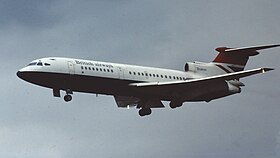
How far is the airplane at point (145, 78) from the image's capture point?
89.9m

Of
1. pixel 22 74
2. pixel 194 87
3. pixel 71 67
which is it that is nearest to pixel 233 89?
pixel 194 87

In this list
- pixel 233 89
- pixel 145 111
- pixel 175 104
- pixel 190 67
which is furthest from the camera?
pixel 145 111

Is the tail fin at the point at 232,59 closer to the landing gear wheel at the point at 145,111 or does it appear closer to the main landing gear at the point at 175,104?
the main landing gear at the point at 175,104

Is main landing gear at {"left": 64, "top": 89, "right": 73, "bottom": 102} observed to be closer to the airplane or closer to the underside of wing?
the airplane

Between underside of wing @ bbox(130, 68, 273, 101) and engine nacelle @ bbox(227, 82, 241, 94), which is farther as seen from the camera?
engine nacelle @ bbox(227, 82, 241, 94)

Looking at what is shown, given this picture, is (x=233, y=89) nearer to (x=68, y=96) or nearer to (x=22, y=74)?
(x=68, y=96)

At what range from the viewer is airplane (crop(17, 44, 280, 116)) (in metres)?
89.9

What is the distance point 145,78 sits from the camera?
312ft

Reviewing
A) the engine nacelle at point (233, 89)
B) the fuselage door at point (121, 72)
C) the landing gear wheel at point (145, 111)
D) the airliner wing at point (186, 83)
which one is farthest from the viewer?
the landing gear wheel at point (145, 111)

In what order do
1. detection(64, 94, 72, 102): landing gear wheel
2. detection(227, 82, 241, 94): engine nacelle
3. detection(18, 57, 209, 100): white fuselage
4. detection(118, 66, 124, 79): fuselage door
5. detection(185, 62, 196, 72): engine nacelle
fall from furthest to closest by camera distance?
detection(185, 62, 196, 72): engine nacelle < detection(227, 82, 241, 94): engine nacelle < detection(118, 66, 124, 79): fuselage door < detection(64, 94, 72, 102): landing gear wheel < detection(18, 57, 209, 100): white fuselage

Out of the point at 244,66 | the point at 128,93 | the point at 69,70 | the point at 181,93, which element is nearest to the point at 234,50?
the point at 244,66

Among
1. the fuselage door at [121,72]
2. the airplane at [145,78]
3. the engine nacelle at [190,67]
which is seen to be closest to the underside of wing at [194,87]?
the airplane at [145,78]

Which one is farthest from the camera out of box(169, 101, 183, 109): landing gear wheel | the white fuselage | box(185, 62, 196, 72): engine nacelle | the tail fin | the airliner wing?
the tail fin

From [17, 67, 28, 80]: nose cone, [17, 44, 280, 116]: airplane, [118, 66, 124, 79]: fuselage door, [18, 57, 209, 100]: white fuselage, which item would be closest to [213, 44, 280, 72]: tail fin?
[17, 44, 280, 116]: airplane
